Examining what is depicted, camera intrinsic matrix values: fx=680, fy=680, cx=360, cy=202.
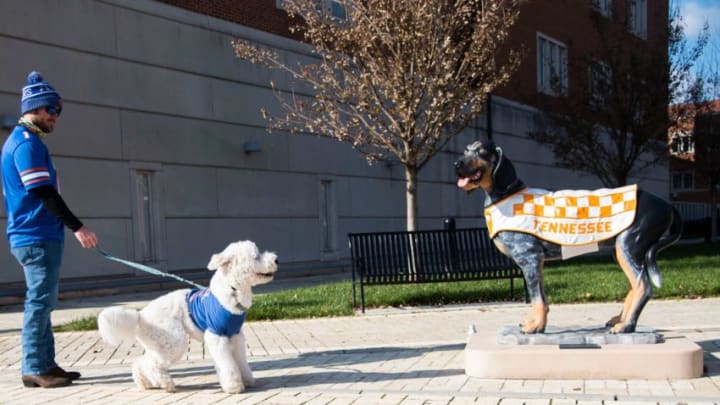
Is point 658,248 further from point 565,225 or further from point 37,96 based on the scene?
point 37,96

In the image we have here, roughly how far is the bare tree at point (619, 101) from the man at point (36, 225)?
16.5 metres

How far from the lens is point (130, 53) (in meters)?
13.5

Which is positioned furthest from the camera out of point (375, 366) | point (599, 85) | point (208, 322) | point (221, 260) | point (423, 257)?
point (599, 85)

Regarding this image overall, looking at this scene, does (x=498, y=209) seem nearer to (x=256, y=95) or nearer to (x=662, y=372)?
(x=662, y=372)

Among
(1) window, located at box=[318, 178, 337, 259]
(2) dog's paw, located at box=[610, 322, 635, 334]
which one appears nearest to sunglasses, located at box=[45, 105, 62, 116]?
(2) dog's paw, located at box=[610, 322, 635, 334]

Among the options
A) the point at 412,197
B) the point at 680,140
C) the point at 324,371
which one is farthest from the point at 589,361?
the point at 680,140

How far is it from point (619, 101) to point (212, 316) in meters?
16.4

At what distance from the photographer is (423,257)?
357 inches

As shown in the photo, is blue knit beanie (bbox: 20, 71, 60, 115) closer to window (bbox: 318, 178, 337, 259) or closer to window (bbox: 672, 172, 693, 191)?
window (bbox: 318, 178, 337, 259)

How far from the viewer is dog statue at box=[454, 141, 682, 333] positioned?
5270 mm

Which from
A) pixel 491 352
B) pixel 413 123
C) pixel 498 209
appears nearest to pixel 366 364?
pixel 491 352

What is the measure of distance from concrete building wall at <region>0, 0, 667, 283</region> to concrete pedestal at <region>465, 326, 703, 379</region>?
9.38m

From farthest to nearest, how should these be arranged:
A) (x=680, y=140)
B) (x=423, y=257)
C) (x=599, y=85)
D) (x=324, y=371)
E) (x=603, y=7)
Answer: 1. (x=680, y=140)
2. (x=603, y=7)
3. (x=599, y=85)
4. (x=423, y=257)
5. (x=324, y=371)

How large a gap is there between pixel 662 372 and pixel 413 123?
6647 millimetres
